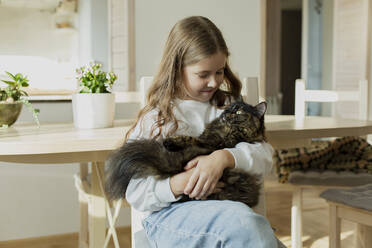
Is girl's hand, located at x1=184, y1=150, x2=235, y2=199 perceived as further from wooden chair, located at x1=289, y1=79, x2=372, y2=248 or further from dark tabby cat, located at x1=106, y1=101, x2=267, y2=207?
wooden chair, located at x1=289, y1=79, x2=372, y2=248

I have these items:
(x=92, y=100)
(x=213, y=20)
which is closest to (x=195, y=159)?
(x=92, y=100)

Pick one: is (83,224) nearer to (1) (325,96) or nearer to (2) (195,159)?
(2) (195,159)

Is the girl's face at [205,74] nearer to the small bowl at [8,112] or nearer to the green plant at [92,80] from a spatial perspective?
the green plant at [92,80]

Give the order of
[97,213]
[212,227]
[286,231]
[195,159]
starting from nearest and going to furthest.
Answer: [212,227], [195,159], [97,213], [286,231]

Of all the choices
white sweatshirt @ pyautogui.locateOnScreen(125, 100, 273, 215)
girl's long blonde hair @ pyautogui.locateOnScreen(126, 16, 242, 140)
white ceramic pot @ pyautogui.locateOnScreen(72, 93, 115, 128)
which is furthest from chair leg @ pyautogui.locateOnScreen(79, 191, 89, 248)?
girl's long blonde hair @ pyautogui.locateOnScreen(126, 16, 242, 140)

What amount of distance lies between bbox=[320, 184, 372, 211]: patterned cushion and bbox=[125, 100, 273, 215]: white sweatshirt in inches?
19.1

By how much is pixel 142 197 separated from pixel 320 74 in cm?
577

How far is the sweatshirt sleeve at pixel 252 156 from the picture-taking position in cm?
116

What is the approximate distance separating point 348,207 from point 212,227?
0.80 meters

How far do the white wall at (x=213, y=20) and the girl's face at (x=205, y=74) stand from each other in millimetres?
1935

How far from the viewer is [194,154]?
1.12 metres

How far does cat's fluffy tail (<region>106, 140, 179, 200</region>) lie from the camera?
1.09 meters

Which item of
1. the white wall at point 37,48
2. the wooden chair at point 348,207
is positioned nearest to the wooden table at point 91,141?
the wooden chair at point 348,207

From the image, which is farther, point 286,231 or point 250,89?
point 286,231
